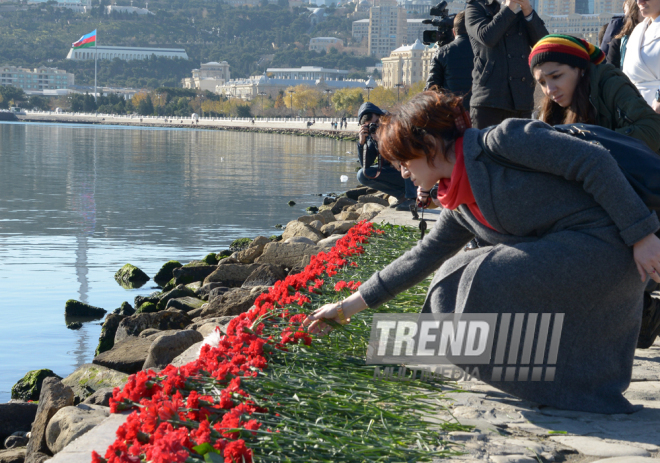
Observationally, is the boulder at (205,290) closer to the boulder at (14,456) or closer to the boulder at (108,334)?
the boulder at (108,334)

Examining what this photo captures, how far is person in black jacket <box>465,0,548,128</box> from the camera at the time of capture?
5.01 m

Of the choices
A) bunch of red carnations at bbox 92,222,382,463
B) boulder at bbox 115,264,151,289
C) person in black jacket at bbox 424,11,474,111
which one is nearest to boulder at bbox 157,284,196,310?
boulder at bbox 115,264,151,289

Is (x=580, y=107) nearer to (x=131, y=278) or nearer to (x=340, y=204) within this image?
(x=131, y=278)

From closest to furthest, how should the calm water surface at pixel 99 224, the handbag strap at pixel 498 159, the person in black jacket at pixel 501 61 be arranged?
the handbag strap at pixel 498 159
the person in black jacket at pixel 501 61
the calm water surface at pixel 99 224

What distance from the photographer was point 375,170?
7.60m

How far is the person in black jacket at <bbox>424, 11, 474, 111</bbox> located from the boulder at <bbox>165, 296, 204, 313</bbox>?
2.76 metres

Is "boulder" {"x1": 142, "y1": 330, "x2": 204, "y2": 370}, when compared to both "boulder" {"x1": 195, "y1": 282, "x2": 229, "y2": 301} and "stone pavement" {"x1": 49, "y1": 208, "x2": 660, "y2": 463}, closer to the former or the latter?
"stone pavement" {"x1": 49, "y1": 208, "x2": 660, "y2": 463}

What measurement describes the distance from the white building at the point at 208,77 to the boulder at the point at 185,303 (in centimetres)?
16074

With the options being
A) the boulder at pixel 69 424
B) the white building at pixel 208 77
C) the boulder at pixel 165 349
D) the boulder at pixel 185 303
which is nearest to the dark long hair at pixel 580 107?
the boulder at pixel 69 424

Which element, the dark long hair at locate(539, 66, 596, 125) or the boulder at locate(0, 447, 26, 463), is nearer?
the dark long hair at locate(539, 66, 596, 125)

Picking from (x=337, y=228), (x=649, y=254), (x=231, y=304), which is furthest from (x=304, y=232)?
(x=649, y=254)

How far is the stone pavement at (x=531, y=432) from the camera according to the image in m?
2.06

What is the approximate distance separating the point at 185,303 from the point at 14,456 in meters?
3.18

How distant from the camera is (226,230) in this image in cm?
1254
